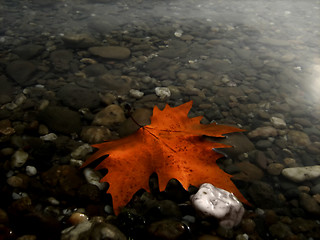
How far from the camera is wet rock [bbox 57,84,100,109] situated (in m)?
2.76

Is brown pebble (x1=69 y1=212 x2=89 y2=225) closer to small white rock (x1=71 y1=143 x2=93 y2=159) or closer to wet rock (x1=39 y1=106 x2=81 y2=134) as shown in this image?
small white rock (x1=71 y1=143 x2=93 y2=159)

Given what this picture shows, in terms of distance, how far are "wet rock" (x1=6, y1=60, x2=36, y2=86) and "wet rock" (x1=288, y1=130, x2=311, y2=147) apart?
3415 millimetres

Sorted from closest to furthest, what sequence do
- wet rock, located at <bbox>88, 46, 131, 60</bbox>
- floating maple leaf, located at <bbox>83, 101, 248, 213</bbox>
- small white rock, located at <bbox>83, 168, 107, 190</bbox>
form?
floating maple leaf, located at <bbox>83, 101, 248, 213</bbox>
small white rock, located at <bbox>83, 168, 107, 190</bbox>
wet rock, located at <bbox>88, 46, 131, 60</bbox>

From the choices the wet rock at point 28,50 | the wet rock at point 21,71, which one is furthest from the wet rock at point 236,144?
the wet rock at point 28,50

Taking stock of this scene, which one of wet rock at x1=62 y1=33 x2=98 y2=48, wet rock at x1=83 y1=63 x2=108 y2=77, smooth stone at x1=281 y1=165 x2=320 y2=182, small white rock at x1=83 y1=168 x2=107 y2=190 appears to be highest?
wet rock at x1=62 y1=33 x2=98 y2=48

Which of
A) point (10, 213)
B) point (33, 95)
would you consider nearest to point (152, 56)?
point (33, 95)

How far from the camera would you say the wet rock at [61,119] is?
241 cm

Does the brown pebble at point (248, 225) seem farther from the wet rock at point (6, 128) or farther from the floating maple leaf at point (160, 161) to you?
the wet rock at point (6, 128)

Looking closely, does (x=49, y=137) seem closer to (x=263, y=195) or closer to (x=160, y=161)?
(x=160, y=161)

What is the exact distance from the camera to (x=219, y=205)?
163 cm

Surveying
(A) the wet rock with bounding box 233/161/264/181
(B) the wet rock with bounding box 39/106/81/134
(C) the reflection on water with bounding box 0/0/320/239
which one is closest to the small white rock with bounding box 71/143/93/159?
(C) the reflection on water with bounding box 0/0/320/239

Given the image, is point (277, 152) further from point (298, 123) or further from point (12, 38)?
point (12, 38)

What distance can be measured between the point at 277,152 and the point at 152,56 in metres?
2.54

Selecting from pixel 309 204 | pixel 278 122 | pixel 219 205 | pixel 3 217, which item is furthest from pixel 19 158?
pixel 278 122
